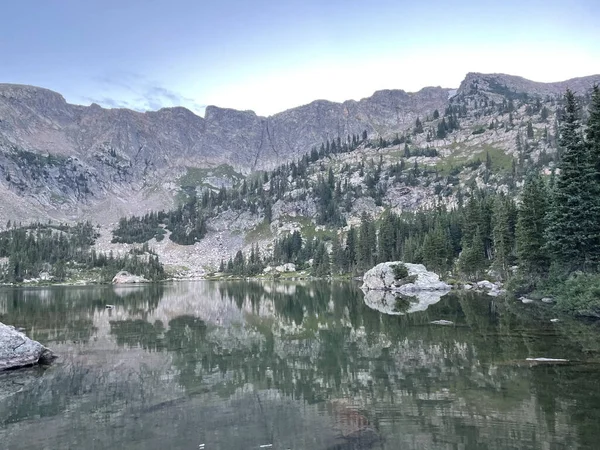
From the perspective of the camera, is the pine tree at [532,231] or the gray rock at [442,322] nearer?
the gray rock at [442,322]

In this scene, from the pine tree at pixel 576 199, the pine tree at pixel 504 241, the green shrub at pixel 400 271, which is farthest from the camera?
the green shrub at pixel 400 271

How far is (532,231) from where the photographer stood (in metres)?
64.2

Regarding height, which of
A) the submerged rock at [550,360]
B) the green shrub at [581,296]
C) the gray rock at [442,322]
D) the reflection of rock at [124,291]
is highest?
the green shrub at [581,296]

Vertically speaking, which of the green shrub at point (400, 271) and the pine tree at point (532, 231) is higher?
the pine tree at point (532, 231)


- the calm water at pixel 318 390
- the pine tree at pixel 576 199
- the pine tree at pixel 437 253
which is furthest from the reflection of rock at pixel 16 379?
the pine tree at pixel 437 253

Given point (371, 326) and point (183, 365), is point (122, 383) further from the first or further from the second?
point (371, 326)

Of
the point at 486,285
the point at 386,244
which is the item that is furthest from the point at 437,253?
the point at 386,244

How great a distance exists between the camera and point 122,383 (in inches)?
965

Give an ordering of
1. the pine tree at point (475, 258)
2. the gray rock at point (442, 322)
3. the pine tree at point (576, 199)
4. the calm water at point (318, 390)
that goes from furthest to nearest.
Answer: the pine tree at point (475, 258) → the pine tree at point (576, 199) → the gray rock at point (442, 322) → the calm water at point (318, 390)

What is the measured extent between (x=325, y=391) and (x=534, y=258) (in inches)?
2096

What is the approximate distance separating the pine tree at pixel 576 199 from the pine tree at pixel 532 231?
1114cm

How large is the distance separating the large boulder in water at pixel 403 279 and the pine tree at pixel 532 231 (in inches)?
1147

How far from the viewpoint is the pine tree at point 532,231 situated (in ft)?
207

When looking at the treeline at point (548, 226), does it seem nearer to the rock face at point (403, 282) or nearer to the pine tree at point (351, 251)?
the rock face at point (403, 282)
